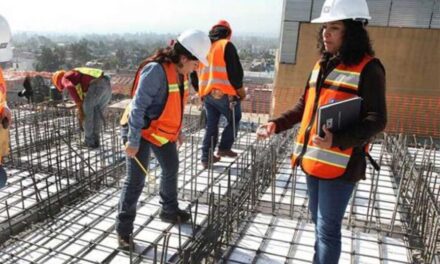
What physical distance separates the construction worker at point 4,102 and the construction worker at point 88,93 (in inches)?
94.5

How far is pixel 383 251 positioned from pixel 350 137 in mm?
1628

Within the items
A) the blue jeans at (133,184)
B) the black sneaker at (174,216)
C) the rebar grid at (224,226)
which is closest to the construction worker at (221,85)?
the rebar grid at (224,226)

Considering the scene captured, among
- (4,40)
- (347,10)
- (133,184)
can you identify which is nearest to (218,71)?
(133,184)

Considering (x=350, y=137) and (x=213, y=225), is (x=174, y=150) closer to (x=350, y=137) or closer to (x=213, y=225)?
(x=213, y=225)

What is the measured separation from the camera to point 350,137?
211cm

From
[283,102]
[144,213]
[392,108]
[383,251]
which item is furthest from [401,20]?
[144,213]

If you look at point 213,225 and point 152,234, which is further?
point 152,234

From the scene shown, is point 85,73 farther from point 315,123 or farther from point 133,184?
point 315,123

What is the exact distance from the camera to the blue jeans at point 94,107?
5.64 meters

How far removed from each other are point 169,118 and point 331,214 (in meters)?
1.44

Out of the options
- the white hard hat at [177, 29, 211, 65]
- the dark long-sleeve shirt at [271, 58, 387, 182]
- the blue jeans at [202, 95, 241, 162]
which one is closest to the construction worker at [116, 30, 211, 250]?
the white hard hat at [177, 29, 211, 65]

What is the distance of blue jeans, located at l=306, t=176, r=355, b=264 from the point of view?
91.0 inches

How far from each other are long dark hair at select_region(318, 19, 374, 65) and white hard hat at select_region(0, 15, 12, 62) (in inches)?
→ 100

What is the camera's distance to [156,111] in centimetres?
298
